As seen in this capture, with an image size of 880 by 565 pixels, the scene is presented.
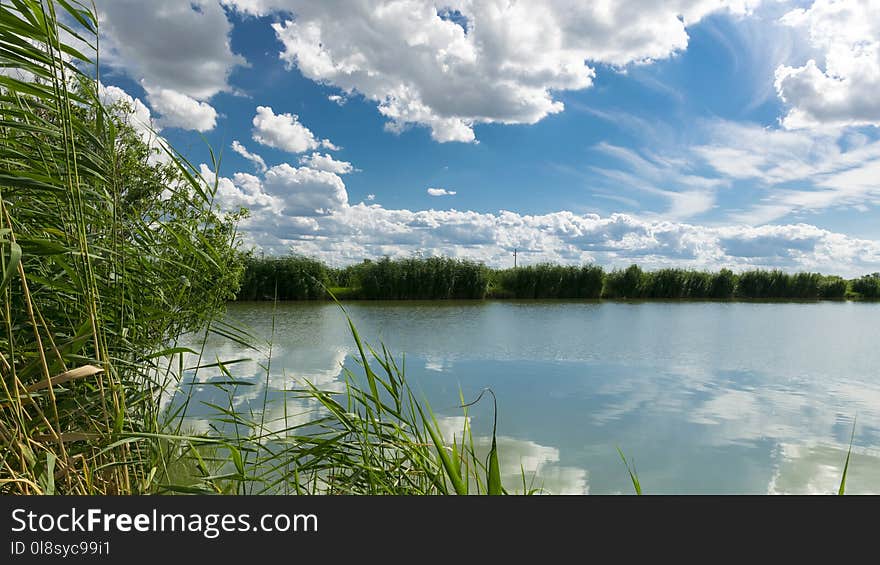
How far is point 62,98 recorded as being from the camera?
3.51 ft

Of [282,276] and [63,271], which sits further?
[282,276]

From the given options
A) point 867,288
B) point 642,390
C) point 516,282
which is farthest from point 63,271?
point 867,288

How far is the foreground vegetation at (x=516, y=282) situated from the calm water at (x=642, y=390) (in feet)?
21.2

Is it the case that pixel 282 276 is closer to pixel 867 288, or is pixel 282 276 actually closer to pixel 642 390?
pixel 642 390

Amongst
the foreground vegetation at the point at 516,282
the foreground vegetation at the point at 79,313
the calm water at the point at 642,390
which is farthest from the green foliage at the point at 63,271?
the foreground vegetation at the point at 516,282

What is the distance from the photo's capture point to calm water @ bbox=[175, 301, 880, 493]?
454cm

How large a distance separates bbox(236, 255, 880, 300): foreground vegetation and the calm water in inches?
254

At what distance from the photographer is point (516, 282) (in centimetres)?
2627

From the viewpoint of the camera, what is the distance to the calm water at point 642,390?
4.54 m

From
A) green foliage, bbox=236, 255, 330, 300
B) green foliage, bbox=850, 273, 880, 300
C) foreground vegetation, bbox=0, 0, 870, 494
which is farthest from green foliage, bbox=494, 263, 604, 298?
foreground vegetation, bbox=0, 0, 870, 494

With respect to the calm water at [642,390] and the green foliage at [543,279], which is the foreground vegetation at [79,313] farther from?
the green foliage at [543,279]

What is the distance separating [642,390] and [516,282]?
18.9 m
